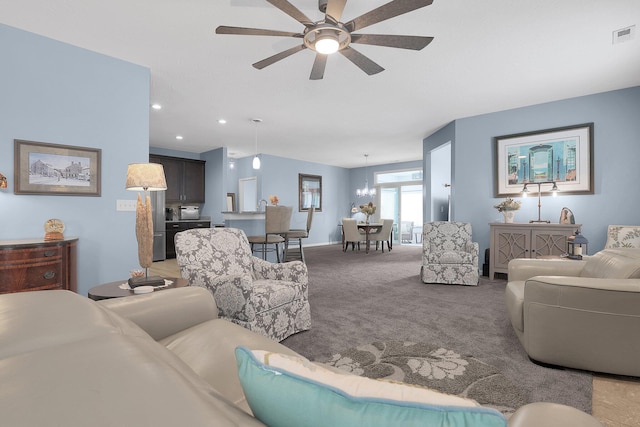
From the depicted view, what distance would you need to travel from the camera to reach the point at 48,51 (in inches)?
117

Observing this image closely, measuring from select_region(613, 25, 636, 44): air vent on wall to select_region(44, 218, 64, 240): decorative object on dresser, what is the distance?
5.27 m

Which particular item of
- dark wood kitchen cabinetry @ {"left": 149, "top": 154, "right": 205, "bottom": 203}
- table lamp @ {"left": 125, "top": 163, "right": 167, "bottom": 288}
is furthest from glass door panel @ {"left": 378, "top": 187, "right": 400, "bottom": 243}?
table lamp @ {"left": 125, "top": 163, "right": 167, "bottom": 288}

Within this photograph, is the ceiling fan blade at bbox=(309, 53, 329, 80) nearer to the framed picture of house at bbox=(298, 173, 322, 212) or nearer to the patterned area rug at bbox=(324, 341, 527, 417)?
the patterned area rug at bbox=(324, 341, 527, 417)

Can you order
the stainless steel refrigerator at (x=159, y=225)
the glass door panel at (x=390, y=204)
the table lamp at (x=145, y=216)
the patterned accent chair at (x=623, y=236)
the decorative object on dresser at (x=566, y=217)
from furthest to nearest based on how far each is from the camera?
the glass door panel at (x=390, y=204) → the stainless steel refrigerator at (x=159, y=225) → the decorative object on dresser at (x=566, y=217) → the patterned accent chair at (x=623, y=236) → the table lamp at (x=145, y=216)

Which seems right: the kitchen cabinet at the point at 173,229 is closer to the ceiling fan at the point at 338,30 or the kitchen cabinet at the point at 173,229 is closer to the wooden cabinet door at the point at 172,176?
the wooden cabinet door at the point at 172,176

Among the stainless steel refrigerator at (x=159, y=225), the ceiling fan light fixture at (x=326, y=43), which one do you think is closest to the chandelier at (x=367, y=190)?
the stainless steel refrigerator at (x=159, y=225)

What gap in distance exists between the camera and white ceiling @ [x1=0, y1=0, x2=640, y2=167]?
2.59 metres

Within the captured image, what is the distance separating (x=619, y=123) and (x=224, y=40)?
16.4 feet

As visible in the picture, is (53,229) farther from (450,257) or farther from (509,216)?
(509,216)

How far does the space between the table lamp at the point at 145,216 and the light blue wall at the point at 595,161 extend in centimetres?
475

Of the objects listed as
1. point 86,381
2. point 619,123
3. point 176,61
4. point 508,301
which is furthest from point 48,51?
point 619,123

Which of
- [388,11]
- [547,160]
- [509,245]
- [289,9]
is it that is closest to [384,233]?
[509,245]

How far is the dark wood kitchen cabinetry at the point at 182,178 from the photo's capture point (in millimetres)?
7395

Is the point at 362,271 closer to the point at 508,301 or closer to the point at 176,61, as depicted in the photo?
the point at 508,301
